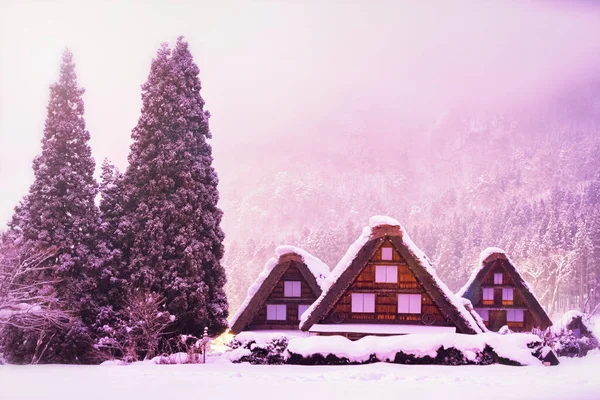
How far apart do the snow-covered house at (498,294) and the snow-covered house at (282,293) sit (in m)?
9.91

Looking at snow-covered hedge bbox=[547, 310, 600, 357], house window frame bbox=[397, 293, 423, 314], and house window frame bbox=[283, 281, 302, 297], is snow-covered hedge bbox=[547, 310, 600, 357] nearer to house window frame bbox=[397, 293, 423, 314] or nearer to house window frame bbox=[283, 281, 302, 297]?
house window frame bbox=[397, 293, 423, 314]

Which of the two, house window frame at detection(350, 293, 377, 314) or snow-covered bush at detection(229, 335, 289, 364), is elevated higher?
house window frame at detection(350, 293, 377, 314)

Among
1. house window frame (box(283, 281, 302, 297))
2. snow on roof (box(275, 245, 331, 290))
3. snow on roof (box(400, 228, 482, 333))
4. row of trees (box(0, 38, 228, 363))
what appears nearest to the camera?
snow on roof (box(400, 228, 482, 333))

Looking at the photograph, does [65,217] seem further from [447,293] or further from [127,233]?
[447,293]

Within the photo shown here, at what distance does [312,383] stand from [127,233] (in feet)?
46.6

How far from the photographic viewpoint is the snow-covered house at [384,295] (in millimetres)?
23750

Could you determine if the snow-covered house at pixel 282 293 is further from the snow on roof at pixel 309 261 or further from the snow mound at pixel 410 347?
the snow mound at pixel 410 347

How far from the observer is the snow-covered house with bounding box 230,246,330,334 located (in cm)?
2847

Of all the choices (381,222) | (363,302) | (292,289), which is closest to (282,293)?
(292,289)

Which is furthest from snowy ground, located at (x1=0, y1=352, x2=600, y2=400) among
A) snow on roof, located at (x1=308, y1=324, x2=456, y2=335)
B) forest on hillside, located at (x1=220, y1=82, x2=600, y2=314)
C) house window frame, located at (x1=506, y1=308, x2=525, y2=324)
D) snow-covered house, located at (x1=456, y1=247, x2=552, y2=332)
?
forest on hillside, located at (x1=220, y1=82, x2=600, y2=314)

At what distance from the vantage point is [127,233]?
26.6 metres

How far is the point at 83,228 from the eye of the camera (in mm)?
25688

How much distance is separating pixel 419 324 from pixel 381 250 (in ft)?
8.86

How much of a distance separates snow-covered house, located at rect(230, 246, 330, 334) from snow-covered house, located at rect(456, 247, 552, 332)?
9.91 metres
